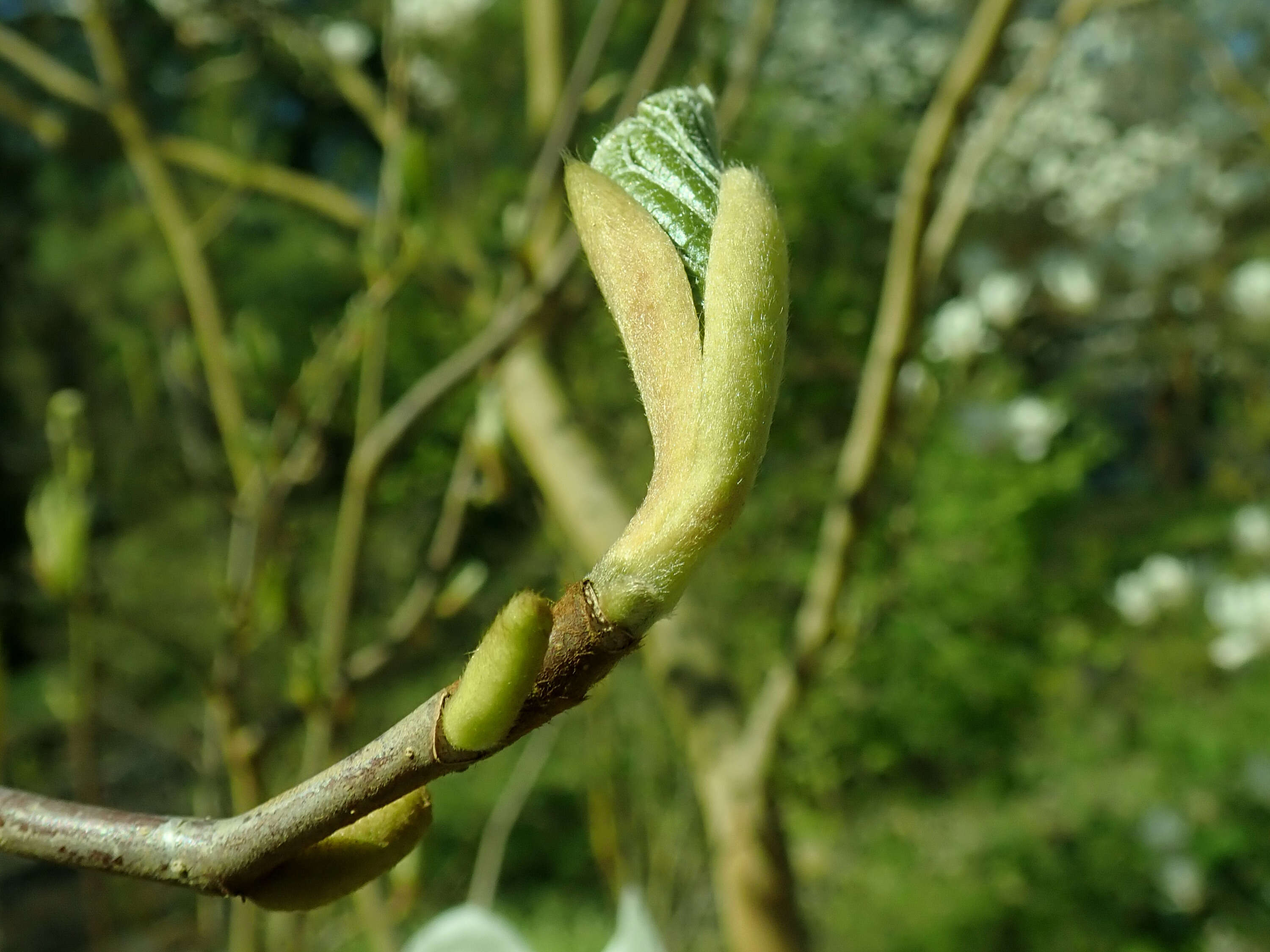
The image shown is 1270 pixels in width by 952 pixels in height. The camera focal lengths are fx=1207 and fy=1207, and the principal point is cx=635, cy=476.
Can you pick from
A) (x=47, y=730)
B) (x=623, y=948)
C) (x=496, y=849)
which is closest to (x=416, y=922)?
(x=47, y=730)

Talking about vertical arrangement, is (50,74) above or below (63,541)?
above

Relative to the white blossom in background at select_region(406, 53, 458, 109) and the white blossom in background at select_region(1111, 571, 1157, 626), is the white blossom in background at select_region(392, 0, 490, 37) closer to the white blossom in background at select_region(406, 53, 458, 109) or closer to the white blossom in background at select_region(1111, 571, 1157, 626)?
the white blossom in background at select_region(406, 53, 458, 109)

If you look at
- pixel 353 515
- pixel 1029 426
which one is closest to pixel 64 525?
pixel 353 515

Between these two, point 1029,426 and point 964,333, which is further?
point 1029,426

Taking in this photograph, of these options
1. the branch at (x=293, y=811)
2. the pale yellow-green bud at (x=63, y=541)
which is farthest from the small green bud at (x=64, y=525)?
the branch at (x=293, y=811)

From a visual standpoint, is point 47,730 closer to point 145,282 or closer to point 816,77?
point 145,282

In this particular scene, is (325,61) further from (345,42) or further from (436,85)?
(436,85)
